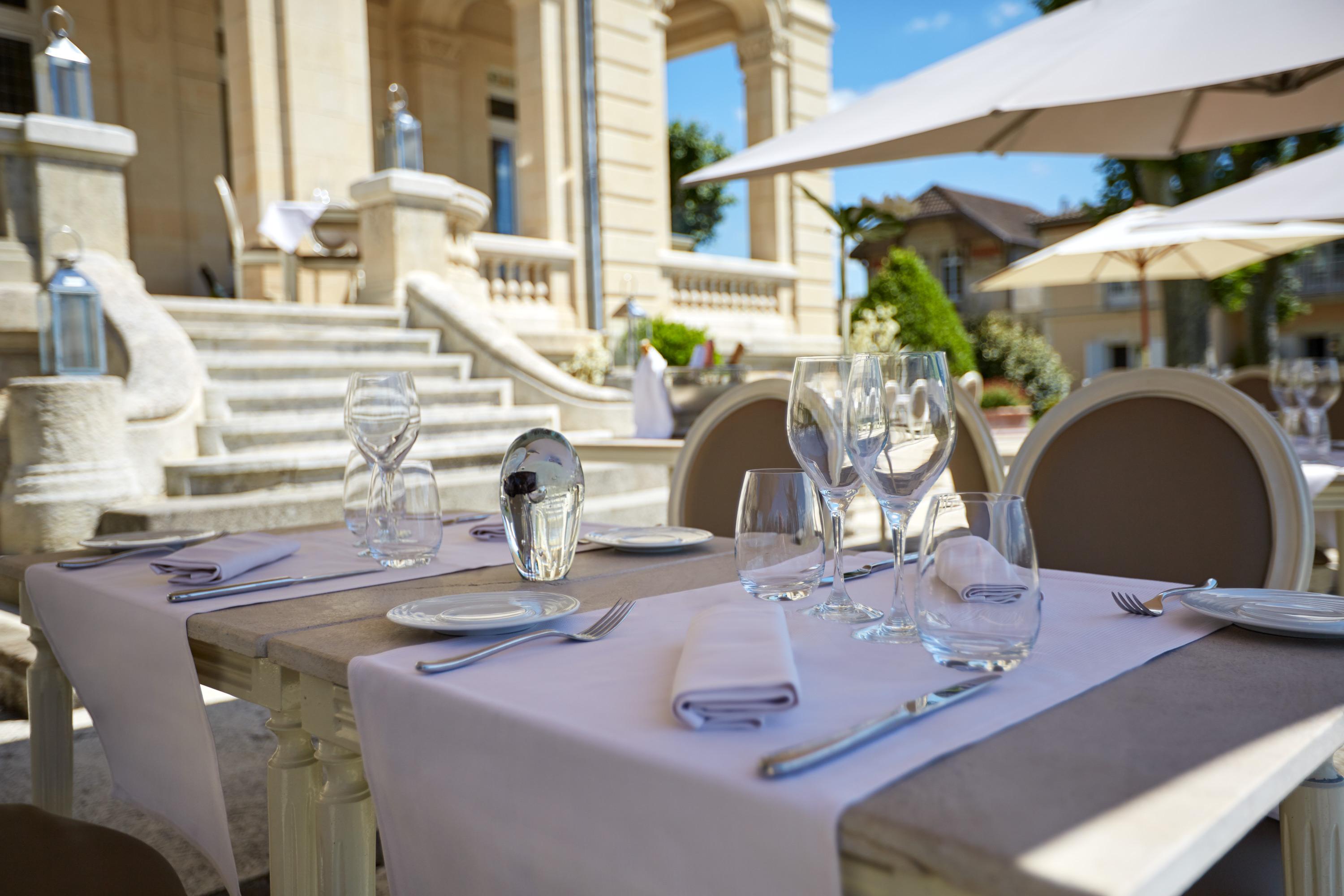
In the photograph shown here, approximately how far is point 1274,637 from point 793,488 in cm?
53

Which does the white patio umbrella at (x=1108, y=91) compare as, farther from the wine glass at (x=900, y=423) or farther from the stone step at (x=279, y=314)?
the stone step at (x=279, y=314)

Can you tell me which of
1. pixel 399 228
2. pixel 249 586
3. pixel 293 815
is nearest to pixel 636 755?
pixel 293 815

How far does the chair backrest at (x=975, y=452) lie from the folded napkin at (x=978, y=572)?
5.92 ft

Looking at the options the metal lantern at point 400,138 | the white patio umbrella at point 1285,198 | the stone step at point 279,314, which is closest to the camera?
the white patio umbrella at point 1285,198

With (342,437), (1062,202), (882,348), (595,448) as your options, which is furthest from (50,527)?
(1062,202)

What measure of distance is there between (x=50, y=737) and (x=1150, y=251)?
9.25 m

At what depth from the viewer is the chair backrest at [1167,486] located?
162 centimetres

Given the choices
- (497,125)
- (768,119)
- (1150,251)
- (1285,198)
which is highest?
(497,125)

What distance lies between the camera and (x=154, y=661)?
1.31 m

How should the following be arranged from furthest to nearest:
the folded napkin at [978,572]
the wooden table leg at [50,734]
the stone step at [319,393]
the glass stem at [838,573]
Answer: the stone step at [319,393]
the wooden table leg at [50,734]
the glass stem at [838,573]
the folded napkin at [978,572]

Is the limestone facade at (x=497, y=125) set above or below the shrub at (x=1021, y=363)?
above

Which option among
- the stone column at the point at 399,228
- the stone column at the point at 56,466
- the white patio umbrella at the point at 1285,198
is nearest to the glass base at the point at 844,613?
the stone column at the point at 56,466

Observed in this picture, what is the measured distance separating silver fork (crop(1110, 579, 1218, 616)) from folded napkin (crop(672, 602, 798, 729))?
1.60ft

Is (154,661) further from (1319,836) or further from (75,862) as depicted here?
(1319,836)
